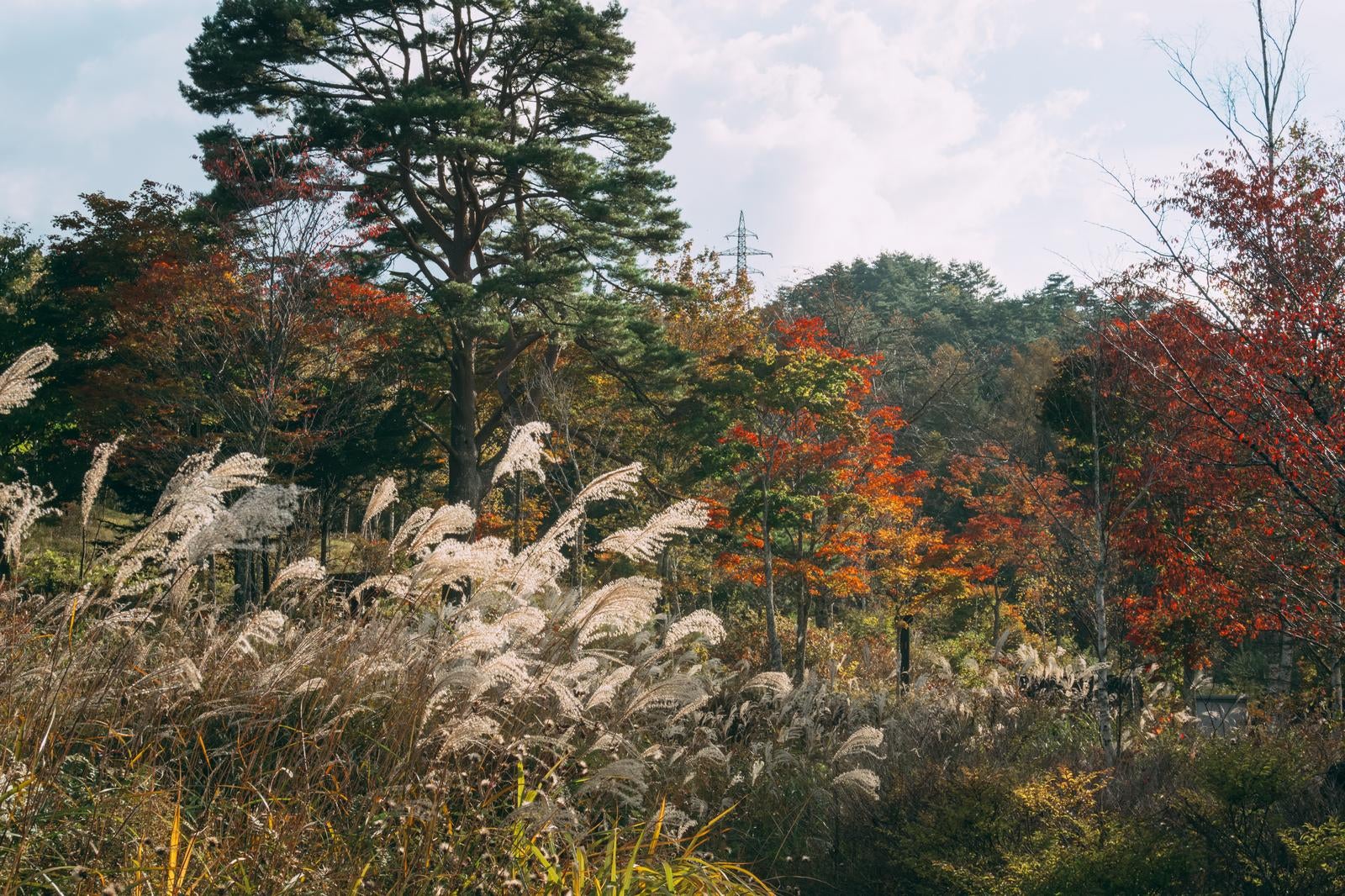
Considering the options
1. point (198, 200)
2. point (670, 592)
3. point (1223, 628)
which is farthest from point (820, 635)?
point (198, 200)

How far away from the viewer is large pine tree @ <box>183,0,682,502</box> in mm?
15688

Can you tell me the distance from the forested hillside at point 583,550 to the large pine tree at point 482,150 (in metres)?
0.08

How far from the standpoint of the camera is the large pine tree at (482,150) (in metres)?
15.7

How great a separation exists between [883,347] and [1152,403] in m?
23.1

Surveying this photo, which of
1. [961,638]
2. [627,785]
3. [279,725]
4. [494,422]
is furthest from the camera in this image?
[961,638]

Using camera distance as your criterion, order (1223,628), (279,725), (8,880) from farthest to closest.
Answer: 1. (1223,628)
2. (279,725)
3. (8,880)

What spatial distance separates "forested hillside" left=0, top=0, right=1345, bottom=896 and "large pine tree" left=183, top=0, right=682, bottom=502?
0.27 feet

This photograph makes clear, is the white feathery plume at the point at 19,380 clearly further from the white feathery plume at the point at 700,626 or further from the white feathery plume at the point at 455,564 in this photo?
the white feathery plume at the point at 700,626

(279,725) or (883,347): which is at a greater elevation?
(883,347)

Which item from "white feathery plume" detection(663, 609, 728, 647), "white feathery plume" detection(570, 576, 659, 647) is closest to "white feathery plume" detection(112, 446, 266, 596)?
"white feathery plume" detection(570, 576, 659, 647)

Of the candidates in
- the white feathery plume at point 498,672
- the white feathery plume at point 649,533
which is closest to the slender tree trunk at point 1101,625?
the white feathery plume at point 649,533

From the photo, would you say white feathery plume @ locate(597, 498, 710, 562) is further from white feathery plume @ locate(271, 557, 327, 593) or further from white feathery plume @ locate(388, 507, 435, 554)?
white feathery plume @ locate(271, 557, 327, 593)

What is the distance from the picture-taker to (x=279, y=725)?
3.36 metres

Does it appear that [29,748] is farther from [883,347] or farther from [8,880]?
[883,347]
